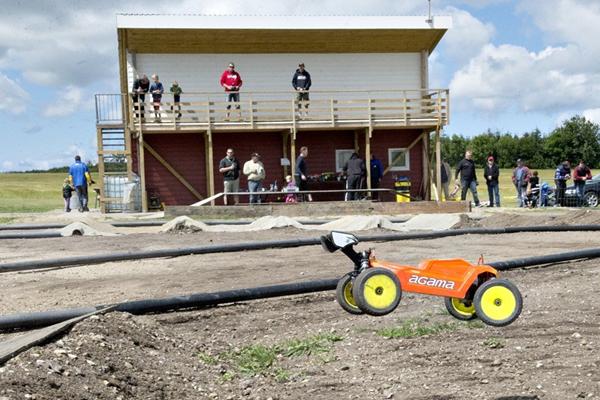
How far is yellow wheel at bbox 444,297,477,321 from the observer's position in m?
3.98

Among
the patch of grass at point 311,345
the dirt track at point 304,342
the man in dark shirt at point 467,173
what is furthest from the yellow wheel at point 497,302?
the man in dark shirt at point 467,173

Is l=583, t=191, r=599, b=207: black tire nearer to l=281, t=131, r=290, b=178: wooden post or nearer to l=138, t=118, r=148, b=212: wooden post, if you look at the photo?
l=281, t=131, r=290, b=178: wooden post

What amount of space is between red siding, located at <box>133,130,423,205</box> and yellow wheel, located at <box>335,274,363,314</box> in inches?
983

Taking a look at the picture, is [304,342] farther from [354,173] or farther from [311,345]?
[354,173]

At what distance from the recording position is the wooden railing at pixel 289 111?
27578 mm

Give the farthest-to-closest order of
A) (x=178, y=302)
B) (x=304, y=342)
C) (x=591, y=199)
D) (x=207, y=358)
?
(x=591, y=199) → (x=178, y=302) → (x=304, y=342) → (x=207, y=358)

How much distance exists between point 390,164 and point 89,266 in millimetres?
19783

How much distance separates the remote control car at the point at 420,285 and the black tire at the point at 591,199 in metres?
26.2

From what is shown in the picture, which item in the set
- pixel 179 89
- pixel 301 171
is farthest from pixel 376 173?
pixel 179 89

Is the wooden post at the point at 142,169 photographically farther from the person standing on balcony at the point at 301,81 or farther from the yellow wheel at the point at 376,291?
the yellow wheel at the point at 376,291

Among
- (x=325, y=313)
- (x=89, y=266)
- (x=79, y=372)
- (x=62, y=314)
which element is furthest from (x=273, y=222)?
(x=79, y=372)

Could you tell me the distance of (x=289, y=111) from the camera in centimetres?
2905

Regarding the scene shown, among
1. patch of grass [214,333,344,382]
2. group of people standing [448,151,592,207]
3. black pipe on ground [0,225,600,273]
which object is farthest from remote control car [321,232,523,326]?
group of people standing [448,151,592,207]

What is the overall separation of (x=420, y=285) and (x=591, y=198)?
87.8ft
